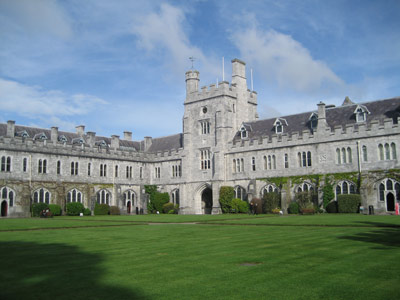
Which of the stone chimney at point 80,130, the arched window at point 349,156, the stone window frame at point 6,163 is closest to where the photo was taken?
the arched window at point 349,156

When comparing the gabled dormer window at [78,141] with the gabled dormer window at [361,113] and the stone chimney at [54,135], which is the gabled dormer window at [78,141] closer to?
the stone chimney at [54,135]

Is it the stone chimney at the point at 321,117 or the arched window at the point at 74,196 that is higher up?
the stone chimney at the point at 321,117

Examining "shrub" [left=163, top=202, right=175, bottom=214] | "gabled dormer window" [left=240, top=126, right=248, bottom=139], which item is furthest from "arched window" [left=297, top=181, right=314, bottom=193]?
"shrub" [left=163, top=202, right=175, bottom=214]

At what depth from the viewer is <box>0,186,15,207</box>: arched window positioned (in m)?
43.0

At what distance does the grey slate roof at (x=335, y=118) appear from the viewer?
38812 millimetres

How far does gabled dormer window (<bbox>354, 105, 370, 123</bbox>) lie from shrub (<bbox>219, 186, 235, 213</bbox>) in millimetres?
15190

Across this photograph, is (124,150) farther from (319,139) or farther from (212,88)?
(319,139)

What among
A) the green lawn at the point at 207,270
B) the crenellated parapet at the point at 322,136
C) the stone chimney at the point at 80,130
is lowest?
the green lawn at the point at 207,270

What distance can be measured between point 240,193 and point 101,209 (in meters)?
16.1

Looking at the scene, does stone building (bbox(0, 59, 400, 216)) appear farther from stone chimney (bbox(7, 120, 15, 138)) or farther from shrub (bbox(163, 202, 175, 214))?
shrub (bbox(163, 202, 175, 214))

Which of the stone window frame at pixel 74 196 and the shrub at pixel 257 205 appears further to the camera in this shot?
the stone window frame at pixel 74 196

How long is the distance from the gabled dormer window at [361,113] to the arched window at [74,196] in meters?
31.3

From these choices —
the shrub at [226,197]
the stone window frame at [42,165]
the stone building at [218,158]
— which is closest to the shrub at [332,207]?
the stone building at [218,158]

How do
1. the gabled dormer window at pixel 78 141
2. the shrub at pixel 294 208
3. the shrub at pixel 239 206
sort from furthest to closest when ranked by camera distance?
the gabled dormer window at pixel 78 141 < the shrub at pixel 239 206 < the shrub at pixel 294 208
